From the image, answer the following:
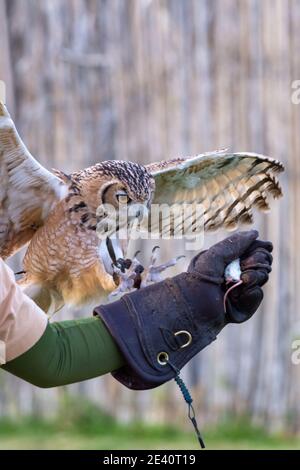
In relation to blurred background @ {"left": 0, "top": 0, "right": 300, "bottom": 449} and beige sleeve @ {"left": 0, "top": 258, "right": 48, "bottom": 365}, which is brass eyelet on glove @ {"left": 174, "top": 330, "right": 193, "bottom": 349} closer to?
beige sleeve @ {"left": 0, "top": 258, "right": 48, "bottom": 365}

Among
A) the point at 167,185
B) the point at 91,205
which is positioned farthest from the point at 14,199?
the point at 167,185

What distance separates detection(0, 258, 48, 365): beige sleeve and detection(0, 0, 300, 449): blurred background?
3.01 m

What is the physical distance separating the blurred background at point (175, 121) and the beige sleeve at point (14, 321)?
3012mm

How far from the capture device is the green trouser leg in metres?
2.18

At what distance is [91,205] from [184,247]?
170 cm

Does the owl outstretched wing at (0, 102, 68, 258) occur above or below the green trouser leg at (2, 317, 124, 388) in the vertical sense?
above

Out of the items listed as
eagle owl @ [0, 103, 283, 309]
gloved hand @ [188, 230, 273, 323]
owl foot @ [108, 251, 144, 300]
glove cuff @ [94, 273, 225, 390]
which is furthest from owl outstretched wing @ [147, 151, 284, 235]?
glove cuff @ [94, 273, 225, 390]

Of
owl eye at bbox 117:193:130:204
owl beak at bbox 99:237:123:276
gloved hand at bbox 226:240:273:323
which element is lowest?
owl beak at bbox 99:237:123:276

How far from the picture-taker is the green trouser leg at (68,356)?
2.18m

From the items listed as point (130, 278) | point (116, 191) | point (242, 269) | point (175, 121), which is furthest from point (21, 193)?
point (175, 121)

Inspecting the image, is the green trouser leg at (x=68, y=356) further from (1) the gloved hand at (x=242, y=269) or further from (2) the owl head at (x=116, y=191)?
(2) the owl head at (x=116, y=191)

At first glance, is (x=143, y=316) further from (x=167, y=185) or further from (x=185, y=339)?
(x=167, y=185)

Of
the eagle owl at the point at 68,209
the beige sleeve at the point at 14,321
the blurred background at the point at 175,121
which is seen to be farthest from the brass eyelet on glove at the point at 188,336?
the blurred background at the point at 175,121

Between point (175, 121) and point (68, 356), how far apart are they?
10.4 feet
